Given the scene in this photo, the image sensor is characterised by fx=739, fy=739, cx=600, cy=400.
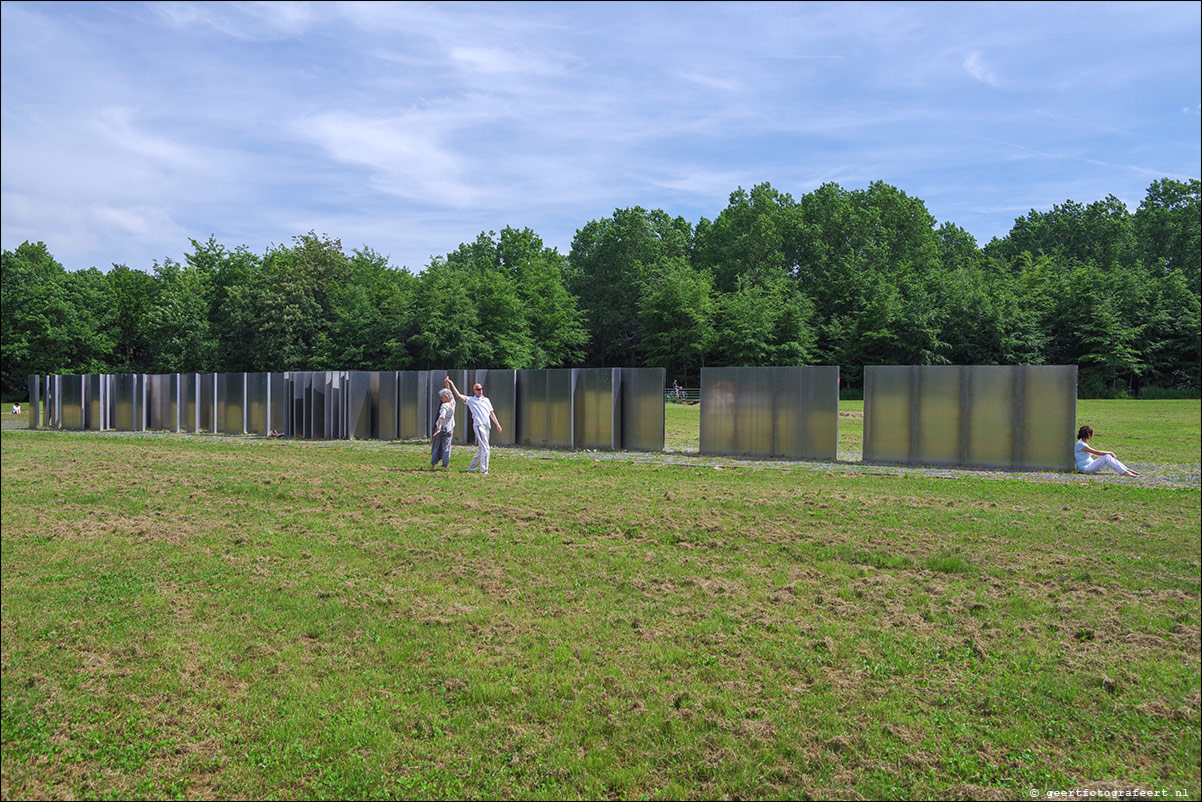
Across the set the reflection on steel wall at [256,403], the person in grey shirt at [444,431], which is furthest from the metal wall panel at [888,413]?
the reflection on steel wall at [256,403]

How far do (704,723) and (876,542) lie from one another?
4.34 m

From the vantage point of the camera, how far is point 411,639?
4.62m

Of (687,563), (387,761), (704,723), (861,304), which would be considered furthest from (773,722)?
(861,304)

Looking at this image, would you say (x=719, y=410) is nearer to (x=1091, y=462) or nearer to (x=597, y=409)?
(x=597, y=409)

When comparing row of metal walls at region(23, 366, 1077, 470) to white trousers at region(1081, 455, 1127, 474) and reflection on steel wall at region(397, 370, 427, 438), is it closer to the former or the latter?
reflection on steel wall at region(397, 370, 427, 438)

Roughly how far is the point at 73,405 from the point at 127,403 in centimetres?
285

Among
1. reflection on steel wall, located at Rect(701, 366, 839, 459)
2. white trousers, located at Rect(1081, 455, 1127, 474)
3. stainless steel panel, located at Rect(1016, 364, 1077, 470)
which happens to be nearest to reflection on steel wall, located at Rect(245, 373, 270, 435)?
reflection on steel wall, located at Rect(701, 366, 839, 459)

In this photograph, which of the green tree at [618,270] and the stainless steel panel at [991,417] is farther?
the green tree at [618,270]

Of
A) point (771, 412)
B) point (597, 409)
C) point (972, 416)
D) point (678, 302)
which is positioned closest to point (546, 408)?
point (597, 409)

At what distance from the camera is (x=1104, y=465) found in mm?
13039

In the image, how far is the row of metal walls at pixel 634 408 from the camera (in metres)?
14.2

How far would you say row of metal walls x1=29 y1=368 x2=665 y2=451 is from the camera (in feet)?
60.1

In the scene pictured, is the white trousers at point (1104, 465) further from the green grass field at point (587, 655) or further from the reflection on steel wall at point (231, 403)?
the reflection on steel wall at point (231, 403)

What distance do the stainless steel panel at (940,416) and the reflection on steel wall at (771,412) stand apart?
163 cm
